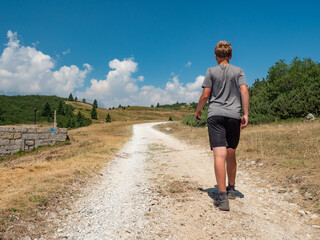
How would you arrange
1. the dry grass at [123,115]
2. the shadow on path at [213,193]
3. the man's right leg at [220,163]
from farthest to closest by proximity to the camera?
the dry grass at [123,115] → the shadow on path at [213,193] → the man's right leg at [220,163]

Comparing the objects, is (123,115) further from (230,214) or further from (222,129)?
(230,214)

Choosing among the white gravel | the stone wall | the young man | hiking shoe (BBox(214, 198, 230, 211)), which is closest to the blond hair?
the young man

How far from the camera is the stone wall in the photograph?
14.1 meters

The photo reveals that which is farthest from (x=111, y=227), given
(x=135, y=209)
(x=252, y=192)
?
(x=252, y=192)

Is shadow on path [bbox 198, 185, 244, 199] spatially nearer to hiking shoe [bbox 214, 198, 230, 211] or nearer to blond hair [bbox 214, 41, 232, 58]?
hiking shoe [bbox 214, 198, 230, 211]

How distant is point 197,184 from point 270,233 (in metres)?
2.14

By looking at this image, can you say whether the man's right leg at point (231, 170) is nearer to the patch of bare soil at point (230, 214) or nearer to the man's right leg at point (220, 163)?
the patch of bare soil at point (230, 214)

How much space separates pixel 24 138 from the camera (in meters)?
14.6

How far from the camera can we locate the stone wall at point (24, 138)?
14109 mm

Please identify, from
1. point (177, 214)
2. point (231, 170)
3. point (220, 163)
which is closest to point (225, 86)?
point (220, 163)

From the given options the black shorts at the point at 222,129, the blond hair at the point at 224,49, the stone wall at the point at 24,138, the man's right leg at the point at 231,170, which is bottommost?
the stone wall at the point at 24,138

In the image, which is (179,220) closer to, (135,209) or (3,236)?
(135,209)

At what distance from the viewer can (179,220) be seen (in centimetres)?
279

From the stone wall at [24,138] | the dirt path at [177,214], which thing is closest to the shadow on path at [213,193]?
the dirt path at [177,214]
